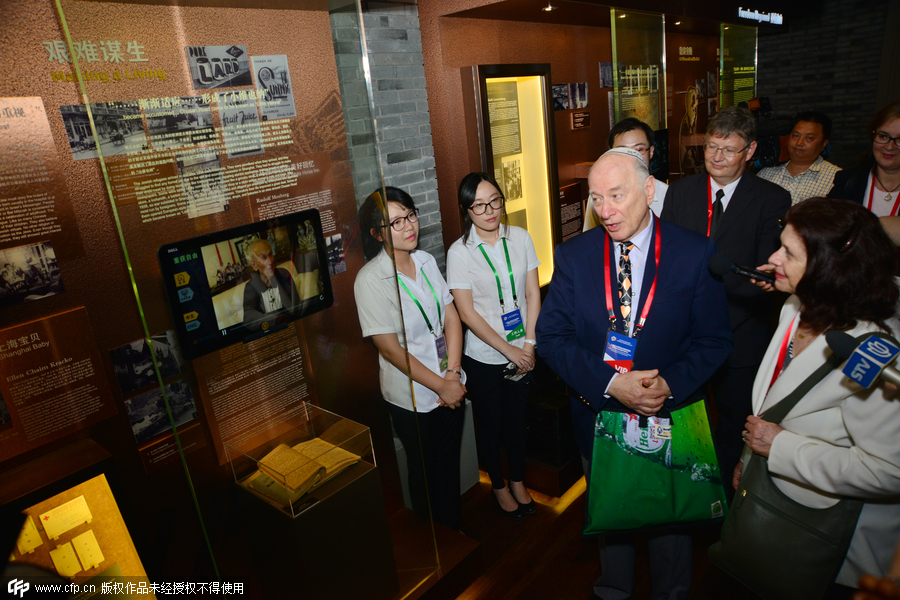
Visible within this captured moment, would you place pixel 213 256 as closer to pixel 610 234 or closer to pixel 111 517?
pixel 111 517

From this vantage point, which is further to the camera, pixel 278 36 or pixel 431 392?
pixel 431 392

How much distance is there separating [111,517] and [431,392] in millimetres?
1348

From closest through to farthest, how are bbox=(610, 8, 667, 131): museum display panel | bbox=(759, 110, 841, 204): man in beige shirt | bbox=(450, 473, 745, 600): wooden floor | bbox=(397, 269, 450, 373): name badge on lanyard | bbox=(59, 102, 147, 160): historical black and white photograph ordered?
bbox=(59, 102, 147, 160): historical black and white photograph, bbox=(397, 269, 450, 373): name badge on lanyard, bbox=(450, 473, 745, 600): wooden floor, bbox=(759, 110, 841, 204): man in beige shirt, bbox=(610, 8, 667, 131): museum display panel

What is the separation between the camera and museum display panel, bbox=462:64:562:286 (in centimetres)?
375

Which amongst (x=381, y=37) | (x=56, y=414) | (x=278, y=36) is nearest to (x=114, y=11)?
(x=278, y=36)

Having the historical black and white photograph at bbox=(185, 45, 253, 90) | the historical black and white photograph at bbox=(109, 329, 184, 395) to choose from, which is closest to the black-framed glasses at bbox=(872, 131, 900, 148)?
the historical black and white photograph at bbox=(185, 45, 253, 90)

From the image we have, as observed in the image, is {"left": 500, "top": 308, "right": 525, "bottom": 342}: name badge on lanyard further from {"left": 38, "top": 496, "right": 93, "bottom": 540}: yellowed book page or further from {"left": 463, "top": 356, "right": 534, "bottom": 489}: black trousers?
{"left": 38, "top": 496, "right": 93, "bottom": 540}: yellowed book page

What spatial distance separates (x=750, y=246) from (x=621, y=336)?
4.09 feet

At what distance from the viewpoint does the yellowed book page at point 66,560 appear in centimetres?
172

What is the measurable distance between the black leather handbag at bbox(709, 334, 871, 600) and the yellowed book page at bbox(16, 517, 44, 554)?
2252 millimetres

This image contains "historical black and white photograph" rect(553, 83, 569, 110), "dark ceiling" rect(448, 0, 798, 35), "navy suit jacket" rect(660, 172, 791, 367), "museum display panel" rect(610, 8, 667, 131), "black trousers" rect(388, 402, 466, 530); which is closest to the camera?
"black trousers" rect(388, 402, 466, 530)

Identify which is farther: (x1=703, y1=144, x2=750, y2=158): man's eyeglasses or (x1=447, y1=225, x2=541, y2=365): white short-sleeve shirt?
(x1=447, y1=225, x2=541, y2=365): white short-sleeve shirt

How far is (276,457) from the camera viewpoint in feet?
5.75

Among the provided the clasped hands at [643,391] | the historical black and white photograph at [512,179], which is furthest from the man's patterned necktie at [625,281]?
the historical black and white photograph at [512,179]
